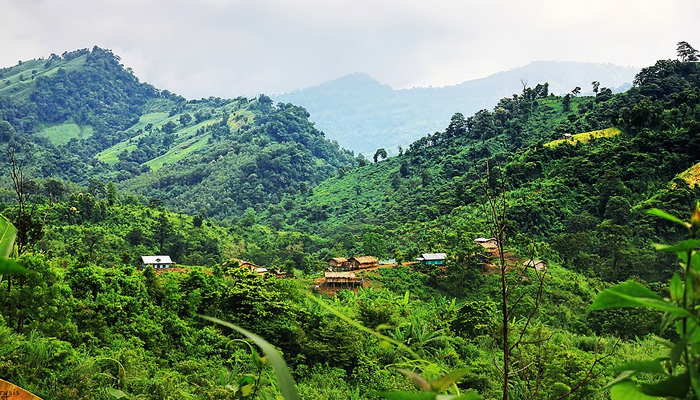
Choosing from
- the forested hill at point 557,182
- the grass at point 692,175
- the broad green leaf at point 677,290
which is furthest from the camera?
the grass at point 692,175

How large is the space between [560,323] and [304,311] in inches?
376

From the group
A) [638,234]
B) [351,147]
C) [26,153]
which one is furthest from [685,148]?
[351,147]

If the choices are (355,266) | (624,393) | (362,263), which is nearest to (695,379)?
(624,393)

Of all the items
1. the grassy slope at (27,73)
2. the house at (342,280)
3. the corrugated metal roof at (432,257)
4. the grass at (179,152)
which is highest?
the grassy slope at (27,73)

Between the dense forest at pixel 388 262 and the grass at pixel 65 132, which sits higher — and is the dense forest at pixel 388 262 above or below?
below

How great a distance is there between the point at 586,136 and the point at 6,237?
124 feet

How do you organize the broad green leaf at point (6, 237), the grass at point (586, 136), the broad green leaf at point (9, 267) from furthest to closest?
the grass at point (586, 136) → the broad green leaf at point (6, 237) → the broad green leaf at point (9, 267)

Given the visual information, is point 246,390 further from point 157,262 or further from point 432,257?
point 157,262

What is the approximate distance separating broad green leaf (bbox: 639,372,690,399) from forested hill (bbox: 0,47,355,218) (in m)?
46.6

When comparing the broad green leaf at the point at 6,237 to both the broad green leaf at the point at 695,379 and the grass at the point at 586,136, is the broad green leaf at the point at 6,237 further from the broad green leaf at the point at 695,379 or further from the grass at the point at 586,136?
the grass at the point at 586,136

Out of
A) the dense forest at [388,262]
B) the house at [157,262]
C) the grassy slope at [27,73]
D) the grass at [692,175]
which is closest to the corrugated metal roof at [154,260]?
the house at [157,262]

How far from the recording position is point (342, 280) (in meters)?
20.6

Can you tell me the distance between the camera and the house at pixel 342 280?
2058 centimetres

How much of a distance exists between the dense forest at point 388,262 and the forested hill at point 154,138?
0.52 metres
